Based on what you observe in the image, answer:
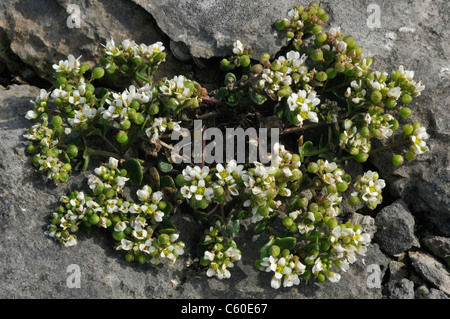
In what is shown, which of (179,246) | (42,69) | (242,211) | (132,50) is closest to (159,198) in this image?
(179,246)

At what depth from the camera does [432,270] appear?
14.1ft

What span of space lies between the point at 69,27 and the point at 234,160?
6.96 feet

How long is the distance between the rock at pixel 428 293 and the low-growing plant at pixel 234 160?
623 mm

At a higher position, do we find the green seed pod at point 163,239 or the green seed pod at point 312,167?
the green seed pod at point 312,167

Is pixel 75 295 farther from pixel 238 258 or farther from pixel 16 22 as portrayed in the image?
pixel 16 22

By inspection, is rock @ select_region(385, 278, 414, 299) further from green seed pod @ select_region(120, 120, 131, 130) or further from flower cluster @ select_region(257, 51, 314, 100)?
green seed pod @ select_region(120, 120, 131, 130)

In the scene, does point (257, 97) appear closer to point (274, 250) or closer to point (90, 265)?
point (274, 250)

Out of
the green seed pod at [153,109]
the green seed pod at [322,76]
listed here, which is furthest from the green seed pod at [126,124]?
the green seed pod at [322,76]

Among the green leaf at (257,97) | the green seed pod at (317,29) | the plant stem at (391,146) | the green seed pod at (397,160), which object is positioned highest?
the green seed pod at (317,29)

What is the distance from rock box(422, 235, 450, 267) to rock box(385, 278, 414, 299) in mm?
431

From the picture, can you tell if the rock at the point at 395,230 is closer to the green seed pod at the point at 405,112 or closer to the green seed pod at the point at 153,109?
the green seed pod at the point at 405,112

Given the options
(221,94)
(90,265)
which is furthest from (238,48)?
(90,265)

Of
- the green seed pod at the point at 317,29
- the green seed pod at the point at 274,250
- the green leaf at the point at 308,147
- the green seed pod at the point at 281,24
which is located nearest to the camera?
the green seed pod at the point at 274,250

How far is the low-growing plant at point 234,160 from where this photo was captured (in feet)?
13.0
